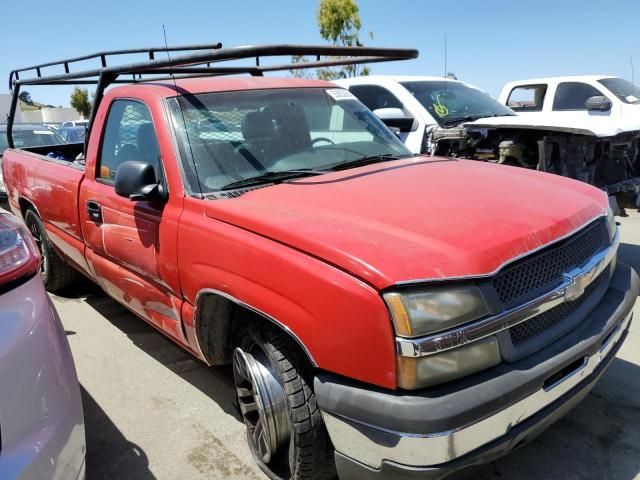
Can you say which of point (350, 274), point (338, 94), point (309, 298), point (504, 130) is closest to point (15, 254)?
point (309, 298)

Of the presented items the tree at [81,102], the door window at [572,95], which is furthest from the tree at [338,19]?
the tree at [81,102]

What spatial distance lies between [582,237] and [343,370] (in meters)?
1.26

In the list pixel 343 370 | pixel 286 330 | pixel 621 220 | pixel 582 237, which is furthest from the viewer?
pixel 621 220

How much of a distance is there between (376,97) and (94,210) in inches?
169

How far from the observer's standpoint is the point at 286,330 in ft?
6.76

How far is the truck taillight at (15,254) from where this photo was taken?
5.77 feet

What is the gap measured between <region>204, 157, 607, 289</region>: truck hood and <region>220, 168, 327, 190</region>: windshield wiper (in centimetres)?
9

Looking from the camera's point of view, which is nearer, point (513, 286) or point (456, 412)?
point (456, 412)

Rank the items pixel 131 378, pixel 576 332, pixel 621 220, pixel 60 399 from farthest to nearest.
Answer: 1. pixel 621 220
2. pixel 131 378
3. pixel 576 332
4. pixel 60 399

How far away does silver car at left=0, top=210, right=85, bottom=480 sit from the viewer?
157cm

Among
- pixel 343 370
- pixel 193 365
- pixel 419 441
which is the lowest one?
pixel 193 365

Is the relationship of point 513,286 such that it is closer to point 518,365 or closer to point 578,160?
point 518,365

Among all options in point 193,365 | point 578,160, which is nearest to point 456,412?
point 193,365

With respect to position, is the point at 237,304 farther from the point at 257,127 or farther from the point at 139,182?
the point at 257,127
